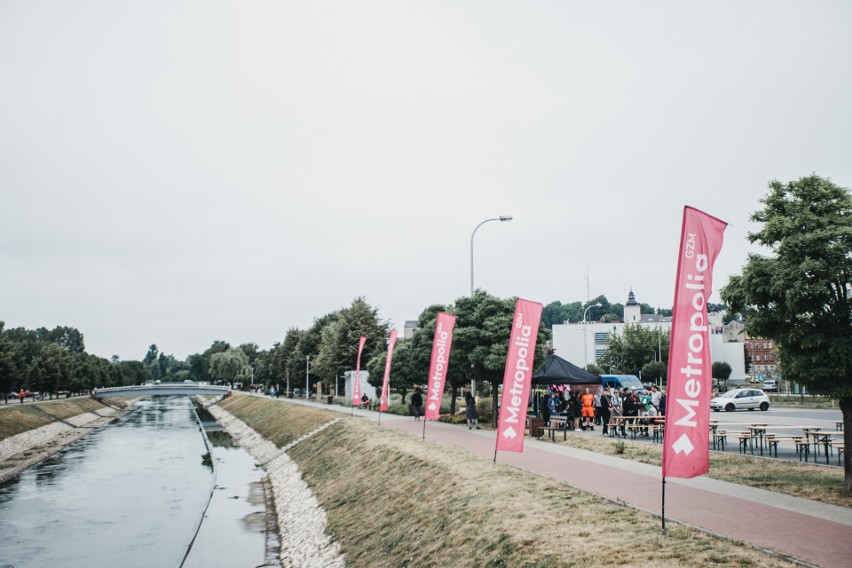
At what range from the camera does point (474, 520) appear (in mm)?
12594

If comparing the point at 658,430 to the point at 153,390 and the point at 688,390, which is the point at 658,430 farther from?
the point at 153,390

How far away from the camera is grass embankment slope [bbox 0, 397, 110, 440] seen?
48375 mm

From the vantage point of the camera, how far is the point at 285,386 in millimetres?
110000

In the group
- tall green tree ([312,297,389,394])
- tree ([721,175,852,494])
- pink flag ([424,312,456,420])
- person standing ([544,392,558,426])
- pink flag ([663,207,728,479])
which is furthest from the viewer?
tall green tree ([312,297,389,394])

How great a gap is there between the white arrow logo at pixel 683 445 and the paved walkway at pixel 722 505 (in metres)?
1.53

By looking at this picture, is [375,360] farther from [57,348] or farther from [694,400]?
[57,348]

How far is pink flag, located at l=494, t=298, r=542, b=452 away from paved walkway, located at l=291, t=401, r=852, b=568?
1.05 meters

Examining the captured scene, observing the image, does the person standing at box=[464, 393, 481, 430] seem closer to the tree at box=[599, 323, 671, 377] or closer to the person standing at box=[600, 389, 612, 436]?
the person standing at box=[600, 389, 612, 436]

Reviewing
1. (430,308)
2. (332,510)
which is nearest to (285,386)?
(430,308)

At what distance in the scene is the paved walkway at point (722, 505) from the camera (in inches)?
363

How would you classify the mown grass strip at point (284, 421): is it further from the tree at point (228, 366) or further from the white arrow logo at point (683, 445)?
the tree at point (228, 366)

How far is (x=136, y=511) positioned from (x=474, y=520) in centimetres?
1899

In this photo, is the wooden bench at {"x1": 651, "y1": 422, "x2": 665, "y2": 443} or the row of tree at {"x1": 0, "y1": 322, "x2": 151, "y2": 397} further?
the row of tree at {"x1": 0, "y1": 322, "x2": 151, "y2": 397}

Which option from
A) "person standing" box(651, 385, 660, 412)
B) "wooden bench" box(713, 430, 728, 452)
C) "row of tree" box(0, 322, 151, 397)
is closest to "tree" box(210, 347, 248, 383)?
"row of tree" box(0, 322, 151, 397)
